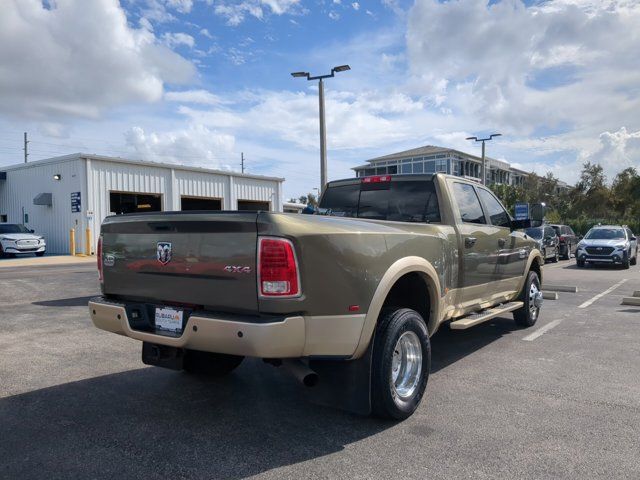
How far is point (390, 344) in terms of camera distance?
356 cm

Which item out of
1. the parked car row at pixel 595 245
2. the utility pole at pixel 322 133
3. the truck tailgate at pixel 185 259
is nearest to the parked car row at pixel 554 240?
the parked car row at pixel 595 245

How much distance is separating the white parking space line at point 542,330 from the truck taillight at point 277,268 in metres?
4.39

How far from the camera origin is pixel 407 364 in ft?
13.0

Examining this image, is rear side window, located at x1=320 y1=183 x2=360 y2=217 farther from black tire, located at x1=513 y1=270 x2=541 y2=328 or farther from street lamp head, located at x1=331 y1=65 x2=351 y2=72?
street lamp head, located at x1=331 y1=65 x2=351 y2=72

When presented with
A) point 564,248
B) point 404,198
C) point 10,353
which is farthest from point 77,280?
point 564,248

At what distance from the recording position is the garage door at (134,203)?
98.8 ft

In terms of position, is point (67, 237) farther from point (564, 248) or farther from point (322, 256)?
point (322, 256)

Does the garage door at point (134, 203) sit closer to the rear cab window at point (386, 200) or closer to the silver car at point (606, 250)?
the silver car at point (606, 250)

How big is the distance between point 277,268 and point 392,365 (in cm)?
124

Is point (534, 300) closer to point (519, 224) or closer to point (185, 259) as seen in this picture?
point (519, 224)

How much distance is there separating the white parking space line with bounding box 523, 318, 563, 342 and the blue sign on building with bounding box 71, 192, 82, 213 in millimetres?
21857

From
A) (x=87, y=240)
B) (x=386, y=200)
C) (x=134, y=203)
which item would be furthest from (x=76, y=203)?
(x=386, y=200)

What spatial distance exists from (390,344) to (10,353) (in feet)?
14.8

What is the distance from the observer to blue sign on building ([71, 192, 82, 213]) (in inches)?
927
